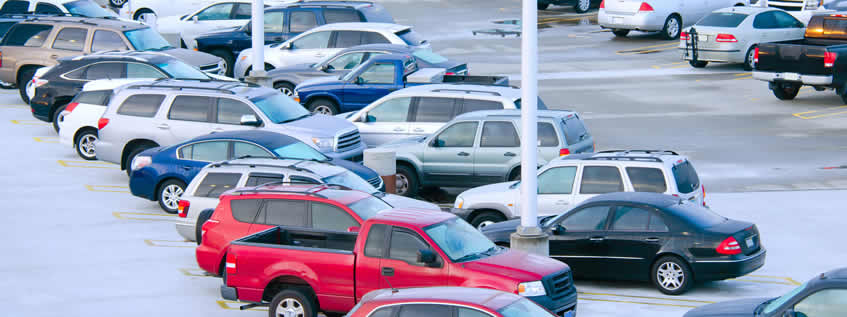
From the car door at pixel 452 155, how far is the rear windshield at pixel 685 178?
416 cm

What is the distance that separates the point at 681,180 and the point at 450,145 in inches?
185

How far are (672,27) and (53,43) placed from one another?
19.7 m

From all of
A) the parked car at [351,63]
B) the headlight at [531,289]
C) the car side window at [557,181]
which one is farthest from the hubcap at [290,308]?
the parked car at [351,63]

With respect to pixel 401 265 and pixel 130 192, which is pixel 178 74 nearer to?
pixel 130 192

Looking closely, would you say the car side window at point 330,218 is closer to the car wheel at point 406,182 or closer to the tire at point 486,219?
the tire at point 486,219

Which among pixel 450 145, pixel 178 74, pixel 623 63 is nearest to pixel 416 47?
pixel 178 74

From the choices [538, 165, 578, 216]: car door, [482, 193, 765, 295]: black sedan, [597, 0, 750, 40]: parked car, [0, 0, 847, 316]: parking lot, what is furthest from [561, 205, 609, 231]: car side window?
[597, 0, 750, 40]: parked car

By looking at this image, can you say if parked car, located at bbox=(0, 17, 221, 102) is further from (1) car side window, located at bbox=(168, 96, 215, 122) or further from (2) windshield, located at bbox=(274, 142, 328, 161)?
(2) windshield, located at bbox=(274, 142, 328, 161)

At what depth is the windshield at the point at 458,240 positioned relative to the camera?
11945 millimetres

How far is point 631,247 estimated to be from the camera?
1395cm

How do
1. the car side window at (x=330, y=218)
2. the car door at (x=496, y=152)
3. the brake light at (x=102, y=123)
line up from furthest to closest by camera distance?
the brake light at (x=102, y=123)
the car door at (x=496, y=152)
the car side window at (x=330, y=218)

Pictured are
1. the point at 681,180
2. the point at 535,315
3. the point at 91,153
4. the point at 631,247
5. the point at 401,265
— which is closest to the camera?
the point at 535,315

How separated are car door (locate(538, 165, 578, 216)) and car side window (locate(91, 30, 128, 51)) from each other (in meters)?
13.4

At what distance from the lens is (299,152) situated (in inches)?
703
